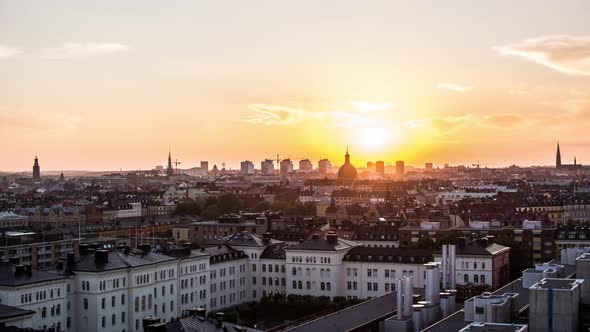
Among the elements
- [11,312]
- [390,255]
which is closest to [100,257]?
[11,312]

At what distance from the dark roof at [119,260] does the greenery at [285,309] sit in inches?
226

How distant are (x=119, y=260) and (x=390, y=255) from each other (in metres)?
20.1

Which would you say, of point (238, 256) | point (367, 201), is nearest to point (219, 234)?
point (238, 256)

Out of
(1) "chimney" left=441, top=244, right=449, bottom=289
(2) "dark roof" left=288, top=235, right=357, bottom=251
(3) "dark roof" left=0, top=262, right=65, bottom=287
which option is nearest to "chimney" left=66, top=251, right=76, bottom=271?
(3) "dark roof" left=0, top=262, right=65, bottom=287

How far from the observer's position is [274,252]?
64438 mm

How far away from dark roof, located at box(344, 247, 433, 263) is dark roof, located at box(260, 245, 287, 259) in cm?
497

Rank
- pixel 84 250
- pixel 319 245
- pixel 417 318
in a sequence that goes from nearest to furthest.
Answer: pixel 417 318, pixel 84 250, pixel 319 245

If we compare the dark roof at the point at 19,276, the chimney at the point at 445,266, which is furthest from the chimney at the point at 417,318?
the dark roof at the point at 19,276

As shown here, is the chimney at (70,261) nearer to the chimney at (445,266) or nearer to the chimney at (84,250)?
the chimney at (84,250)

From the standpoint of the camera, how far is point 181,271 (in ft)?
180

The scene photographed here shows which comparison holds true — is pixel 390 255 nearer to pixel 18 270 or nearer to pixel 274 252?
pixel 274 252

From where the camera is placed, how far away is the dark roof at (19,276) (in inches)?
1678

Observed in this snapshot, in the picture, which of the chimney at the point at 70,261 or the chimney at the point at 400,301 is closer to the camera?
the chimney at the point at 400,301

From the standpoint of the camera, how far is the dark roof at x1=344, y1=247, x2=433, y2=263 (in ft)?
197
